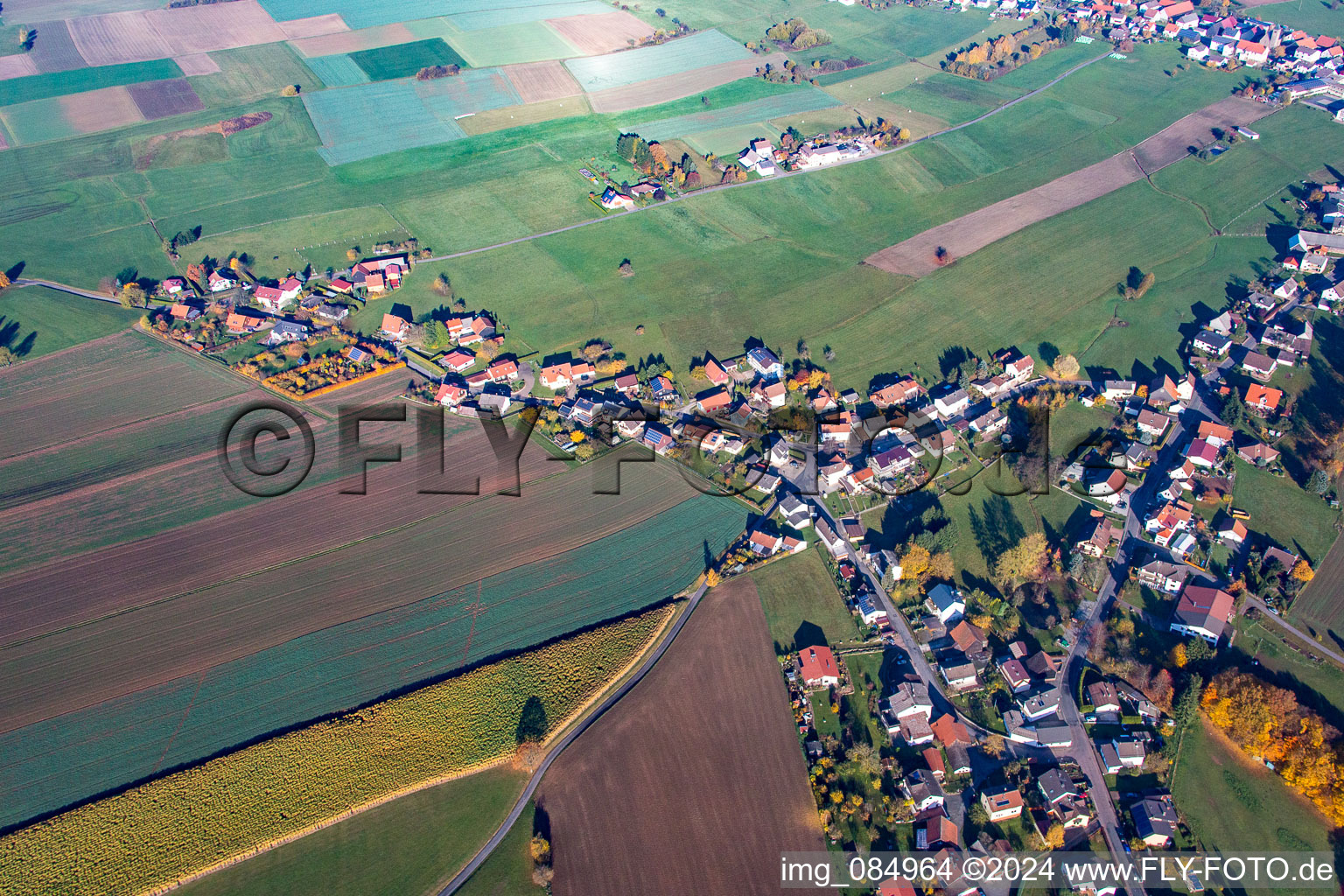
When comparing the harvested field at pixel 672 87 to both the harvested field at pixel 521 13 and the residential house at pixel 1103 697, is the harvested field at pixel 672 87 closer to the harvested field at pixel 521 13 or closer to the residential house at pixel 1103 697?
the harvested field at pixel 521 13

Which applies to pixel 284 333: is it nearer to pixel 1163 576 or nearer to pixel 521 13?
pixel 1163 576

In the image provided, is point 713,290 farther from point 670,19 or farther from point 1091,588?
point 670,19

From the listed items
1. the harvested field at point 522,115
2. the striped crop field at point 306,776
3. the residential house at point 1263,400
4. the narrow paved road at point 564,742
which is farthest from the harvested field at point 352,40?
the residential house at point 1263,400

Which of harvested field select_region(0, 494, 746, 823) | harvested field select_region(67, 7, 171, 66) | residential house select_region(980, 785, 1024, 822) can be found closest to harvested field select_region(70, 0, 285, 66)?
harvested field select_region(67, 7, 171, 66)

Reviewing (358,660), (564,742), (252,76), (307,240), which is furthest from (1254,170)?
(252,76)

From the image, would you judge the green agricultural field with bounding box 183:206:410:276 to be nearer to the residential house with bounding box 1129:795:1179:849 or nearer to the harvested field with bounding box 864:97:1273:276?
the harvested field with bounding box 864:97:1273:276

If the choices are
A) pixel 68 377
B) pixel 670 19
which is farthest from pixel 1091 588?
pixel 670 19
